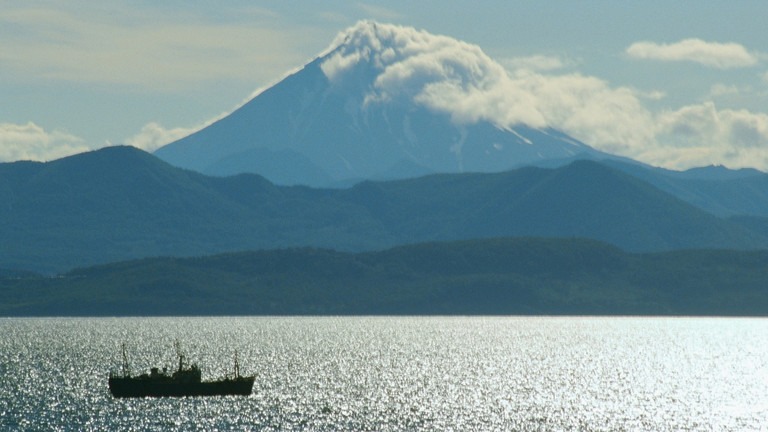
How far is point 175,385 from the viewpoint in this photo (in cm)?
19325

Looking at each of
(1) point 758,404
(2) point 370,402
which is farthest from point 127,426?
(1) point 758,404

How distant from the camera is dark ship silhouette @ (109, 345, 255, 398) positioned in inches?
7554

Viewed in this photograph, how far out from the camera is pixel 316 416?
558 feet

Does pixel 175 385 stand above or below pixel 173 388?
above

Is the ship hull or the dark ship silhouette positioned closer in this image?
the ship hull

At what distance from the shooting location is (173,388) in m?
193

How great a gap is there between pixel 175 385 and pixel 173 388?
1.90 ft

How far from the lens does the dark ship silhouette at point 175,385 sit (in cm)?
19188

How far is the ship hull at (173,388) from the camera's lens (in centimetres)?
19175

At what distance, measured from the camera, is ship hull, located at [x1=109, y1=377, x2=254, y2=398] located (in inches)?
7549

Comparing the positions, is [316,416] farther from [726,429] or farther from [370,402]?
[726,429]

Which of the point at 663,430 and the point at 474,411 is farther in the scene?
the point at 474,411

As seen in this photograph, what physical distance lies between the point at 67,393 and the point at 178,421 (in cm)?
4287

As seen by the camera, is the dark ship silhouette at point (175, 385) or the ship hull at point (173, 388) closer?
the ship hull at point (173, 388)
